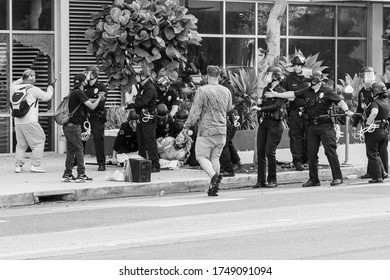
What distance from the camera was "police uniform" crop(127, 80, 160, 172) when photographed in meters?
19.3

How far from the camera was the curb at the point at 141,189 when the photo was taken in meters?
16.8

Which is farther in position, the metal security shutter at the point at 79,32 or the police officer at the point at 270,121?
the metal security shutter at the point at 79,32

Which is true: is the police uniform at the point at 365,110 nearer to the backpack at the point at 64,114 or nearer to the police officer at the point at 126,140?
the police officer at the point at 126,140

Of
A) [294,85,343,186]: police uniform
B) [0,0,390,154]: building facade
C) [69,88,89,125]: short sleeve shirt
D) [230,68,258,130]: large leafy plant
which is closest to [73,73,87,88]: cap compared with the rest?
[69,88,89,125]: short sleeve shirt

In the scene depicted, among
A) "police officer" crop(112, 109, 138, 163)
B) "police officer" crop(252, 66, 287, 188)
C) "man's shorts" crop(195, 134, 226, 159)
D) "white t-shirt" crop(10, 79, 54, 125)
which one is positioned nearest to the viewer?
"man's shorts" crop(195, 134, 226, 159)

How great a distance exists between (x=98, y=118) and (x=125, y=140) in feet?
3.62

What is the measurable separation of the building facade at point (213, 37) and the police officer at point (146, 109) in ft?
13.8

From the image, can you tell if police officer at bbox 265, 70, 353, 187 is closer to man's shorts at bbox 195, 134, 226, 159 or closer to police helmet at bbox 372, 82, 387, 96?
police helmet at bbox 372, 82, 387, 96

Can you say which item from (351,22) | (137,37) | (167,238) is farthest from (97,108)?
(351,22)

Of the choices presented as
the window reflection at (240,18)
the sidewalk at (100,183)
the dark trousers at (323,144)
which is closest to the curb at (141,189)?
the sidewalk at (100,183)

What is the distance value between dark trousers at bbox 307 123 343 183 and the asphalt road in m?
0.71

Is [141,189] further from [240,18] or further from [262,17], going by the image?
[262,17]

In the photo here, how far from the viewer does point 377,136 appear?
61.1 feet
